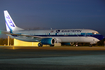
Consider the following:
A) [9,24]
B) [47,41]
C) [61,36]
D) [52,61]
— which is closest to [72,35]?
[61,36]

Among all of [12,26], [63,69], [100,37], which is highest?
[12,26]

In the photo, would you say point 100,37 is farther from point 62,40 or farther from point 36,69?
point 36,69

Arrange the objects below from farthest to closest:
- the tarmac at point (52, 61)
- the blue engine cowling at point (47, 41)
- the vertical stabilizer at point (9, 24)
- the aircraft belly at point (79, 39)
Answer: the vertical stabilizer at point (9, 24) < the blue engine cowling at point (47, 41) < the aircraft belly at point (79, 39) < the tarmac at point (52, 61)

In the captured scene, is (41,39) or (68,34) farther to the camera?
(41,39)

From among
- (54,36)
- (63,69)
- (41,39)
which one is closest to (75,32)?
(54,36)

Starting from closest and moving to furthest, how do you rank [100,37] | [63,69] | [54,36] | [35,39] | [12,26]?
[63,69] < [100,37] < [54,36] < [35,39] < [12,26]

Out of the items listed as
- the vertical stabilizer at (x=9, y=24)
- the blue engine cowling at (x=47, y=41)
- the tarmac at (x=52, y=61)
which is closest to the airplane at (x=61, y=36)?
the blue engine cowling at (x=47, y=41)

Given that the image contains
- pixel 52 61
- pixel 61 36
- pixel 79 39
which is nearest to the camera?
pixel 52 61

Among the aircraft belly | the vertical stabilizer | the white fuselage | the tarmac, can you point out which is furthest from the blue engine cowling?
the tarmac

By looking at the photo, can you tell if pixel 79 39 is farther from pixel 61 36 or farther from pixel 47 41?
pixel 47 41

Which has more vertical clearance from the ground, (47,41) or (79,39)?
(79,39)

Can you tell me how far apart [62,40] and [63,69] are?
35145 millimetres

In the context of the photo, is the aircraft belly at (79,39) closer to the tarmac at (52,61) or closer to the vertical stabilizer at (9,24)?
the vertical stabilizer at (9,24)

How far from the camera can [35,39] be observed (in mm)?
49000
